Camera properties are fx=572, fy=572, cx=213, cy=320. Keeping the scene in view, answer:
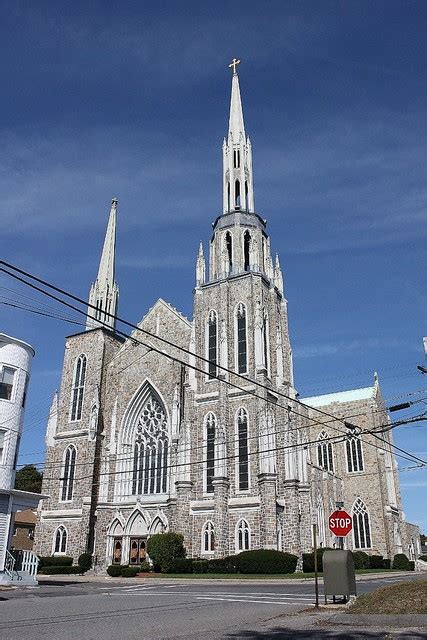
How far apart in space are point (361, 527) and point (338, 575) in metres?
40.2

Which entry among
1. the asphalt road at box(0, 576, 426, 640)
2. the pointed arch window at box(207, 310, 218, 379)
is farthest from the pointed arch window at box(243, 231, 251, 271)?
the asphalt road at box(0, 576, 426, 640)

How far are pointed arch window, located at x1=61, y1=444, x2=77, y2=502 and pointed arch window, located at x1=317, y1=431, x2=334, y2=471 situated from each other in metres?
24.5

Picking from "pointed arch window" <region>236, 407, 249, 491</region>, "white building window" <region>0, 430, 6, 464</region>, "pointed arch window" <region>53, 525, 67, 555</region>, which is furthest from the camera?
"pointed arch window" <region>53, 525, 67, 555</region>

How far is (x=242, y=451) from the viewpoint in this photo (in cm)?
3631

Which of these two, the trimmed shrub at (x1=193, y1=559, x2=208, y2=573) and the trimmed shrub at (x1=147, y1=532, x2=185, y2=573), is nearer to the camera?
the trimmed shrub at (x1=193, y1=559, x2=208, y2=573)

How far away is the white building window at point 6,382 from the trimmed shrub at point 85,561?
16.3m

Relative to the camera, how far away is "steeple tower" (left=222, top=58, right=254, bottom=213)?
4809 centimetres

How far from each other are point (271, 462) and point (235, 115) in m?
32.2

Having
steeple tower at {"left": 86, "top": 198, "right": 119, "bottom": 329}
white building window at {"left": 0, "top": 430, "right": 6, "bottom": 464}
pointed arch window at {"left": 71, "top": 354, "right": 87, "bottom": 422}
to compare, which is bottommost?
white building window at {"left": 0, "top": 430, "right": 6, "bottom": 464}

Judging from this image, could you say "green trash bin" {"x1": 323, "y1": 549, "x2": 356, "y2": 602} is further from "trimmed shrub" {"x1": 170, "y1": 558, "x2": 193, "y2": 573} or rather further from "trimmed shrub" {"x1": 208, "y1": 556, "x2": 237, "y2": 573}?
"trimmed shrub" {"x1": 170, "y1": 558, "x2": 193, "y2": 573}

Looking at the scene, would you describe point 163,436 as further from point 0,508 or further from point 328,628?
point 328,628

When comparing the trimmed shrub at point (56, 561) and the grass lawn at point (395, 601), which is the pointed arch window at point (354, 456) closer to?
the trimmed shrub at point (56, 561)

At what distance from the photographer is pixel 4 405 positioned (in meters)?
26.7

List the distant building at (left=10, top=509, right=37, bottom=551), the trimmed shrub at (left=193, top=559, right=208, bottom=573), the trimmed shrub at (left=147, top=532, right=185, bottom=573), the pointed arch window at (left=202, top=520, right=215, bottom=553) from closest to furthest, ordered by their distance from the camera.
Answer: the trimmed shrub at (left=193, top=559, right=208, bottom=573) < the trimmed shrub at (left=147, top=532, right=185, bottom=573) < the pointed arch window at (left=202, top=520, right=215, bottom=553) < the distant building at (left=10, top=509, right=37, bottom=551)
